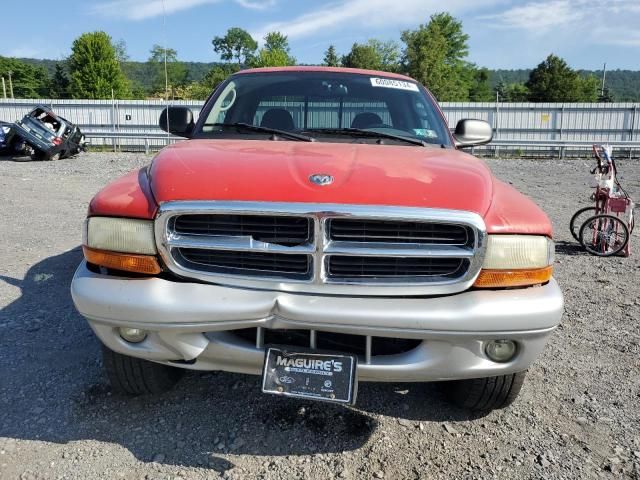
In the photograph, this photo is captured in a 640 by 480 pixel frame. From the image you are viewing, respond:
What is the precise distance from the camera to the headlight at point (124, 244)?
232 centimetres

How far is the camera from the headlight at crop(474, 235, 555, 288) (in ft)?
7.43

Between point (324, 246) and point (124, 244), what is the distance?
0.88 meters

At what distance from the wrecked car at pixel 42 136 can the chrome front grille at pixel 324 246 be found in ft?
50.4

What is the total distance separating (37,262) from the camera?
555cm

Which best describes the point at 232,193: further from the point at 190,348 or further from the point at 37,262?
the point at 37,262

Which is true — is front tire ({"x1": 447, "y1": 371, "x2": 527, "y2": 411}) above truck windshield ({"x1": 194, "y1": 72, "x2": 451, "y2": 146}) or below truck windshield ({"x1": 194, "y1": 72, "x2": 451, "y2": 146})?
below

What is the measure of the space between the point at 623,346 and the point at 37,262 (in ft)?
17.7

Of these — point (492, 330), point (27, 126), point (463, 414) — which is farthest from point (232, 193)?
point (27, 126)

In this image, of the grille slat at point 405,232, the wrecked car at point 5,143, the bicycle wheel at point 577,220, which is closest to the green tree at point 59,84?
the wrecked car at point 5,143

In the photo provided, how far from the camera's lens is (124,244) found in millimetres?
2338

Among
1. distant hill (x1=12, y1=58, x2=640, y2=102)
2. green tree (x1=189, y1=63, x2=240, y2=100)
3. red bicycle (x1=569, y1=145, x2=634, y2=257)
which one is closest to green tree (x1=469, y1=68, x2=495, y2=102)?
distant hill (x1=12, y1=58, x2=640, y2=102)

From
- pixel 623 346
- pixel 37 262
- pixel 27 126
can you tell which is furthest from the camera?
pixel 27 126

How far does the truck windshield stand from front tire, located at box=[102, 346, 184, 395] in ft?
4.89

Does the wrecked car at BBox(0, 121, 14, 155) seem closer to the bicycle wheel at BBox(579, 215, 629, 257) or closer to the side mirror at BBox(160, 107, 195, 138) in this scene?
the side mirror at BBox(160, 107, 195, 138)
